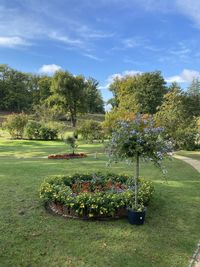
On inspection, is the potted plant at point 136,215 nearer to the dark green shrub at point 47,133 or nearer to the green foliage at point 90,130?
the green foliage at point 90,130

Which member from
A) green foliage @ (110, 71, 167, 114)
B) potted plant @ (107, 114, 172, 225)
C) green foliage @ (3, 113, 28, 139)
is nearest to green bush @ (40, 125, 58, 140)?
green foliage @ (3, 113, 28, 139)

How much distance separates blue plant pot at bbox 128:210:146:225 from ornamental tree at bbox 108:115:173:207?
0.20 metres

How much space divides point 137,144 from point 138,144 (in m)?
0.02

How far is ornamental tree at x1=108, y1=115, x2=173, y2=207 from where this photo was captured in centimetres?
515

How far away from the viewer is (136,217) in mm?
5188

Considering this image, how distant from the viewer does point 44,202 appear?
6.26 meters

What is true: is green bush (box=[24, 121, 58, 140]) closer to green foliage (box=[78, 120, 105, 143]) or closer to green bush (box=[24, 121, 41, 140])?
green bush (box=[24, 121, 41, 140])

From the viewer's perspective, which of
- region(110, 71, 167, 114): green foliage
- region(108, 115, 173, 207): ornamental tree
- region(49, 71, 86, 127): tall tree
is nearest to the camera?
region(108, 115, 173, 207): ornamental tree

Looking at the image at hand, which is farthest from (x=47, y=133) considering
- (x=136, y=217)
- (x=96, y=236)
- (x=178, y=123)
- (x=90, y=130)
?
(x=96, y=236)

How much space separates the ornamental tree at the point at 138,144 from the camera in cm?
→ 515

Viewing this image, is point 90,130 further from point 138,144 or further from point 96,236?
point 96,236

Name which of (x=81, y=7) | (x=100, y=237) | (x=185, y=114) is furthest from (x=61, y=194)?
(x=185, y=114)

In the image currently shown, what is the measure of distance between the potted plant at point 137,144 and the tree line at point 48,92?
36.8 meters

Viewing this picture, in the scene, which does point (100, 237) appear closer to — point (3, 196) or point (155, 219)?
point (155, 219)
